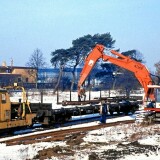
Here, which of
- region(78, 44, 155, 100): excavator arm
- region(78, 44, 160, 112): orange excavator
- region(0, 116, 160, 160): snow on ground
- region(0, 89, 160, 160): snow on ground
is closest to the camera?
region(0, 89, 160, 160): snow on ground

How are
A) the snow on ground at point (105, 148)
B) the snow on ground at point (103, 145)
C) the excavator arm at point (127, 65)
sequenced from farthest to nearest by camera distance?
the excavator arm at point (127, 65) < the snow on ground at point (103, 145) < the snow on ground at point (105, 148)

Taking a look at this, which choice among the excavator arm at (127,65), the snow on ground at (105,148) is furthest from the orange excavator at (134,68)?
the snow on ground at (105,148)

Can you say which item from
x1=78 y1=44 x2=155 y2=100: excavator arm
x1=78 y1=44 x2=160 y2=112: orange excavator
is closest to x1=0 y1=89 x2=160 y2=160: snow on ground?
x1=78 y1=44 x2=160 y2=112: orange excavator

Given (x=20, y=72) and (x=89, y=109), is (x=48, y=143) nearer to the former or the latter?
(x=89, y=109)

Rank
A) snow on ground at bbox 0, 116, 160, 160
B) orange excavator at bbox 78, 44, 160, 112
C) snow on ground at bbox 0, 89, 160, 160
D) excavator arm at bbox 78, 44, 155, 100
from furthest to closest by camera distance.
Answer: excavator arm at bbox 78, 44, 155, 100 < orange excavator at bbox 78, 44, 160, 112 < snow on ground at bbox 0, 116, 160, 160 < snow on ground at bbox 0, 89, 160, 160

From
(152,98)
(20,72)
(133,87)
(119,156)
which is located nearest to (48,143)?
(119,156)

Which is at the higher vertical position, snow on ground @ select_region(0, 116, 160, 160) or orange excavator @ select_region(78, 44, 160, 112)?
orange excavator @ select_region(78, 44, 160, 112)

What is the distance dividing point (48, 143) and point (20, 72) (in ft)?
270

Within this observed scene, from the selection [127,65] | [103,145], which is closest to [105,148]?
[103,145]

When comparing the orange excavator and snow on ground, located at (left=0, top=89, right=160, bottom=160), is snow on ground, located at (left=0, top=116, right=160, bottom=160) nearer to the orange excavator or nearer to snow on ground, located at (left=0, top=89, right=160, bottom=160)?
snow on ground, located at (left=0, top=89, right=160, bottom=160)

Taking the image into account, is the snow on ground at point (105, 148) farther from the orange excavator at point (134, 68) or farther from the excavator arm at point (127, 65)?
the excavator arm at point (127, 65)

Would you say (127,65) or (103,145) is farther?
(127,65)

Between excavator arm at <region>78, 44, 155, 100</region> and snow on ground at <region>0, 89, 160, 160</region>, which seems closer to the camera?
snow on ground at <region>0, 89, 160, 160</region>

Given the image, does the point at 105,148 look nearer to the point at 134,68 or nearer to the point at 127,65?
the point at 134,68
